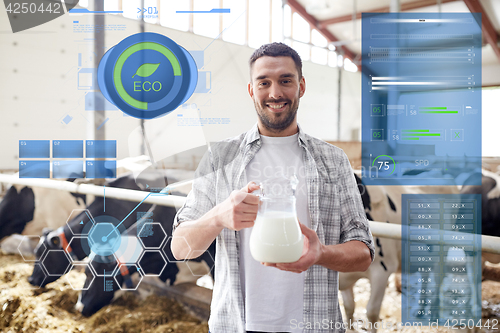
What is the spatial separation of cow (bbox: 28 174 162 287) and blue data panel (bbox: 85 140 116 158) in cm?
7

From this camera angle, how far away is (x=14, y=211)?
4.21ft

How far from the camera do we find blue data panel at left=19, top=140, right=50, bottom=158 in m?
0.89

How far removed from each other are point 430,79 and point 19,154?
3.59 feet

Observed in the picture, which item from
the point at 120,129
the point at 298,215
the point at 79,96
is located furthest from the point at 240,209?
the point at 79,96

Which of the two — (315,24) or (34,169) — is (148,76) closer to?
(34,169)

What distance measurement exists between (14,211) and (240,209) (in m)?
1.11

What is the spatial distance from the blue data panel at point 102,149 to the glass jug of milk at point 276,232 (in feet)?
1.62

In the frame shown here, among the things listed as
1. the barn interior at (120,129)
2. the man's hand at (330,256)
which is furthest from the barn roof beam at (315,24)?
the man's hand at (330,256)

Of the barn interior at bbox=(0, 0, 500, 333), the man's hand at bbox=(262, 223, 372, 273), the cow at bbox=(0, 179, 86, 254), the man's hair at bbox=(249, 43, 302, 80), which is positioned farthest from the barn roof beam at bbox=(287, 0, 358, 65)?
the cow at bbox=(0, 179, 86, 254)

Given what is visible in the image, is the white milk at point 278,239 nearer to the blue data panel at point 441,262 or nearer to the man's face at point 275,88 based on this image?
the man's face at point 275,88

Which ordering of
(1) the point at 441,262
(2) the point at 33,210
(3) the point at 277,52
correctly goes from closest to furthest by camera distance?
(3) the point at 277,52 → (1) the point at 441,262 → (2) the point at 33,210

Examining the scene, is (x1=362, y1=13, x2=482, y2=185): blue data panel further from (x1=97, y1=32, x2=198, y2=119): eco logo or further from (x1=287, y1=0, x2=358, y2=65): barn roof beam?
→ (x1=97, y1=32, x2=198, y2=119): eco logo

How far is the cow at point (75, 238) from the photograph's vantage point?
3.03 ft

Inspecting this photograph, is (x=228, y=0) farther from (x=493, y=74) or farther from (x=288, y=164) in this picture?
(x=493, y=74)
